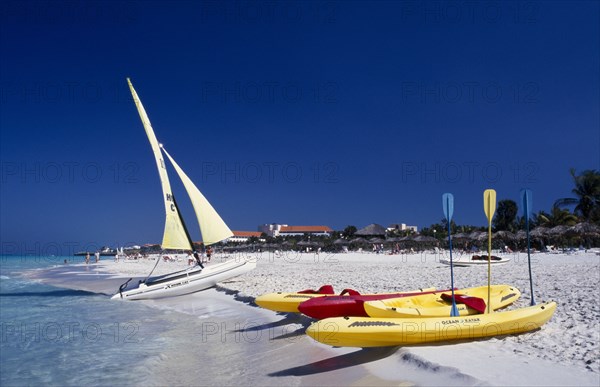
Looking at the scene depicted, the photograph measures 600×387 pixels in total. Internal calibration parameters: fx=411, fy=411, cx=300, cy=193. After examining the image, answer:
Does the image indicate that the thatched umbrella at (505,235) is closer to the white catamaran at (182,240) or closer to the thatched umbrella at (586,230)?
the thatched umbrella at (586,230)

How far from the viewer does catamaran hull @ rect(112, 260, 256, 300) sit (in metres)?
14.6

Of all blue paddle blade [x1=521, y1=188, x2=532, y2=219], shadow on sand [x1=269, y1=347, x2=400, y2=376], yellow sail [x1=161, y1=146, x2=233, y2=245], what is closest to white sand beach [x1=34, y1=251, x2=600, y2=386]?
shadow on sand [x1=269, y1=347, x2=400, y2=376]

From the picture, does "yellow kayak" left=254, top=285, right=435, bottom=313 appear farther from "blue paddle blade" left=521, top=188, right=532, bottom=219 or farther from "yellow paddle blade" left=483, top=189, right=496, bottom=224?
"blue paddle blade" left=521, top=188, right=532, bottom=219

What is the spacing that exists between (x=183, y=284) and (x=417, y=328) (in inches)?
421

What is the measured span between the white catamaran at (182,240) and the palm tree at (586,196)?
41.0 m

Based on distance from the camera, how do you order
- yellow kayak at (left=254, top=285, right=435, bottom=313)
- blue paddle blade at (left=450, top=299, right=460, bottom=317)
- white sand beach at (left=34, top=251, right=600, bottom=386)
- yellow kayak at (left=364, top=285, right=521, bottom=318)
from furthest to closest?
yellow kayak at (left=254, top=285, right=435, bottom=313) < blue paddle blade at (left=450, top=299, right=460, bottom=317) < yellow kayak at (left=364, top=285, right=521, bottom=318) < white sand beach at (left=34, top=251, right=600, bottom=386)

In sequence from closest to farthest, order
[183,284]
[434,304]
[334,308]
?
[334,308], [434,304], [183,284]

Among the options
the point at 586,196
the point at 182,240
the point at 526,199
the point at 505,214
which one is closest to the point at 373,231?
the point at 505,214

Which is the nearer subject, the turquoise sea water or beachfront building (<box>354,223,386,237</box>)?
the turquoise sea water

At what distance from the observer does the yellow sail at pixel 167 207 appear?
16.2 m

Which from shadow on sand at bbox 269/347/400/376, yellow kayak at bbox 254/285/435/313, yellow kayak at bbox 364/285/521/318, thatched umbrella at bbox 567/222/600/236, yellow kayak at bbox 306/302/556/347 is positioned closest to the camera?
yellow kayak at bbox 306/302/556/347

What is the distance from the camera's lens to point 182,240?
53.8ft

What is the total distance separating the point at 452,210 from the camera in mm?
7676

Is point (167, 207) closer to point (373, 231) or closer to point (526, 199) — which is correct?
point (526, 199)
